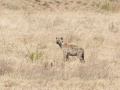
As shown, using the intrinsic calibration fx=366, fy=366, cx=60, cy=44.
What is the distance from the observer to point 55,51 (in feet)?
48.4

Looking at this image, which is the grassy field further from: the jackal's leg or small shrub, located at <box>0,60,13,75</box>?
the jackal's leg

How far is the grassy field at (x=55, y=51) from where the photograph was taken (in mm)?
10023

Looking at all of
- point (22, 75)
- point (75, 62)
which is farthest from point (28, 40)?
point (22, 75)

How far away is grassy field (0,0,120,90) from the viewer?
10023 millimetres

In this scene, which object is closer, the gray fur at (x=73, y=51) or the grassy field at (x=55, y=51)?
the grassy field at (x=55, y=51)

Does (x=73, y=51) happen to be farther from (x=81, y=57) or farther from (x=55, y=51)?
(x=55, y=51)

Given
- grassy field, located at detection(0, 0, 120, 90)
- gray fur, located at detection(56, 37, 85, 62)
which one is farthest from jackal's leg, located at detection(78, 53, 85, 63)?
grassy field, located at detection(0, 0, 120, 90)

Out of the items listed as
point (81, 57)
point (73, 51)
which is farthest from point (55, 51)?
point (81, 57)

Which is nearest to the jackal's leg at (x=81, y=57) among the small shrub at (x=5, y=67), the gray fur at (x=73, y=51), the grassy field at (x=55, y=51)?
the gray fur at (x=73, y=51)

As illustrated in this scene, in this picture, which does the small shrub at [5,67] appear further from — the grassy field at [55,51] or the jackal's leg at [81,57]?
the jackal's leg at [81,57]

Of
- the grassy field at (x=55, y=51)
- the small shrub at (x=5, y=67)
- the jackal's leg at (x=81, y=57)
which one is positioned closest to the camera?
the grassy field at (x=55, y=51)

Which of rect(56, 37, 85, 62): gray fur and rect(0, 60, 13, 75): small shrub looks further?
rect(56, 37, 85, 62): gray fur

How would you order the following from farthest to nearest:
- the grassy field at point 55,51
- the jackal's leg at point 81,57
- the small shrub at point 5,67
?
the jackal's leg at point 81,57
the small shrub at point 5,67
the grassy field at point 55,51

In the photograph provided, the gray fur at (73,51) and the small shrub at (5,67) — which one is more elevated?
the gray fur at (73,51)
